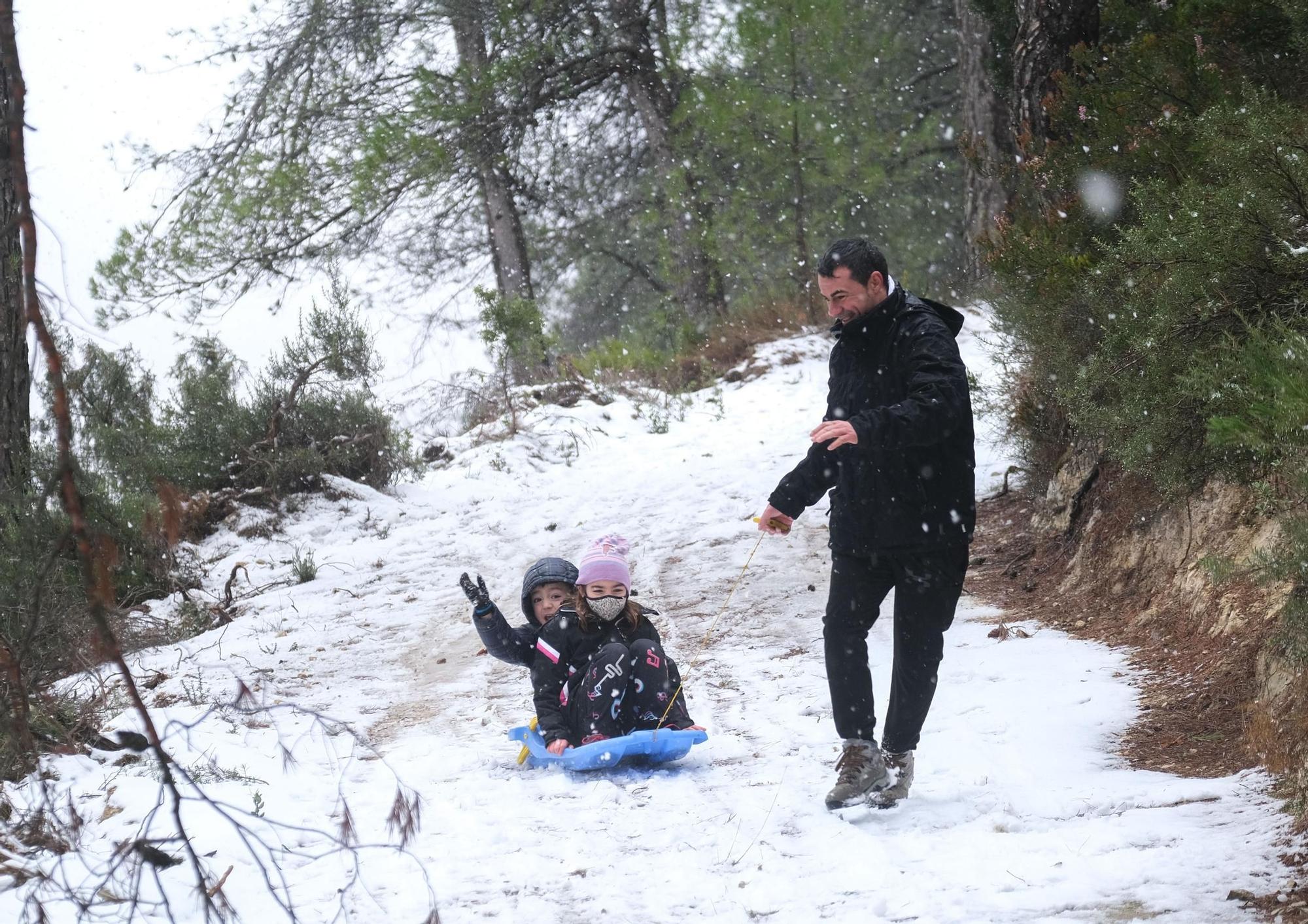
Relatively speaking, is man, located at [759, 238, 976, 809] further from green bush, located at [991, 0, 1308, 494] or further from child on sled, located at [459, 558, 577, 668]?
child on sled, located at [459, 558, 577, 668]

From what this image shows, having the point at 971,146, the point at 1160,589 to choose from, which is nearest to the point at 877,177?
the point at 971,146

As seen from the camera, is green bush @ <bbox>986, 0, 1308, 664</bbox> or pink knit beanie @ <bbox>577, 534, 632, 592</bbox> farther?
pink knit beanie @ <bbox>577, 534, 632, 592</bbox>

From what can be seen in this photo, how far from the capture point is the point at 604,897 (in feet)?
10.8

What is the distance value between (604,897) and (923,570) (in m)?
1.50

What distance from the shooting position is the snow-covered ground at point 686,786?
3102 millimetres

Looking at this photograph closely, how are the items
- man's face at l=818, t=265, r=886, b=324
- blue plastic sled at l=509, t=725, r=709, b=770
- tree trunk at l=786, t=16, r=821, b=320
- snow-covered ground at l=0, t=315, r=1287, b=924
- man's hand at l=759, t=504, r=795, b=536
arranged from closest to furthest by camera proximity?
snow-covered ground at l=0, t=315, r=1287, b=924, man's face at l=818, t=265, r=886, b=324, man's hand at l=759, t=504, r=795, b=536, blue plastic sled at l=509, t=725, r=709, b=770, tree trunk at l=786, t=16, r=821, b=320

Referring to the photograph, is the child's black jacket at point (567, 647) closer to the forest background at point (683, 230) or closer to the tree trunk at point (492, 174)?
the forest background at point (683, 230)

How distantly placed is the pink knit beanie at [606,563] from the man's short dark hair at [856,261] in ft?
5.53

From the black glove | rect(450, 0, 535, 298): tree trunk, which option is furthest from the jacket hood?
rect(450, 0, 535, 298): tree trunk

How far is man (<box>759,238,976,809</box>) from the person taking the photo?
3.75 meters


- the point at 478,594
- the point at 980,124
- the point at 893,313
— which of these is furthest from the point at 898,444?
the point at 980,124

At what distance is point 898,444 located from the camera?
3.55m

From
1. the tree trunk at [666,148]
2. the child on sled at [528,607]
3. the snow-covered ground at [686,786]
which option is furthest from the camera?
the tree trunk at [666,148]

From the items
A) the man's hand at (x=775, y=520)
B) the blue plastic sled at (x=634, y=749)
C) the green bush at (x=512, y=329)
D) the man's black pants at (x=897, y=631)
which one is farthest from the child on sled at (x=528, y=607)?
the green bush at (x=512, y=329)
